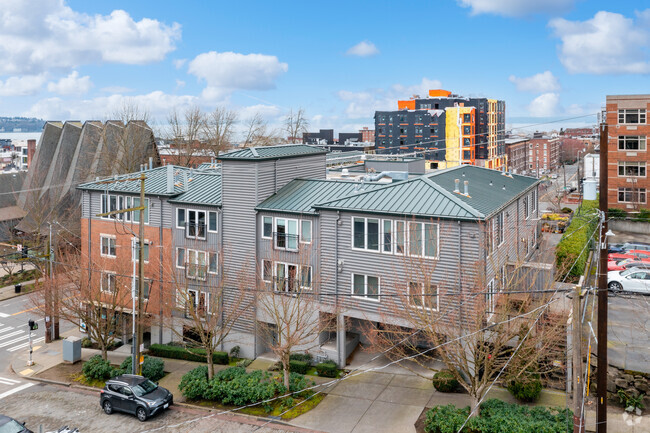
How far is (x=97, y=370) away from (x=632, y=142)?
183 ft

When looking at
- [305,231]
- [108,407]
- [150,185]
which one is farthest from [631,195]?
[108,407]

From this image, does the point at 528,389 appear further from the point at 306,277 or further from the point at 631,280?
the point at 631,280

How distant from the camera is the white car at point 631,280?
3409cm

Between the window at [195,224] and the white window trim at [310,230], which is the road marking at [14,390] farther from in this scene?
the white window trim at [310,230]

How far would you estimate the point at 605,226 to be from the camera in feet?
55.1

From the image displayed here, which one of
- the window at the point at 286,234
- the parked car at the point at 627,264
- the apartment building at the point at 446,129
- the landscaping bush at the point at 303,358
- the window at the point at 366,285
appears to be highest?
the apartment building at the point at 446,129

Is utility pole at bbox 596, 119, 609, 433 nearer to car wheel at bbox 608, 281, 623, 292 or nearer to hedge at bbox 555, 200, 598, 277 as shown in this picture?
hedge at bbox 555, 200, 598, 277

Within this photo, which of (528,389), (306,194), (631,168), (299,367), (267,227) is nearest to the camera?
(528,389)

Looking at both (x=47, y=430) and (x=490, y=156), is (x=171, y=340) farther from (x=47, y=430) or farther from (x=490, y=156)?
(x=490, y=156)

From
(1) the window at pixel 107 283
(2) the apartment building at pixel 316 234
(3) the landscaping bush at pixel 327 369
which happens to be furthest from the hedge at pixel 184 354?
(3) the landscaping bush at pixel 327 369

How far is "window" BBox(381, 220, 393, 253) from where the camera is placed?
87.2ft

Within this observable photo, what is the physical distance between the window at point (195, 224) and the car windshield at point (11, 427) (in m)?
13.7

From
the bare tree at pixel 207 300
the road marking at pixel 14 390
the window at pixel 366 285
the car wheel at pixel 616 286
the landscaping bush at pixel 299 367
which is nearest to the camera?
the window at pixel 366 285

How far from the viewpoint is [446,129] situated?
139875mm
